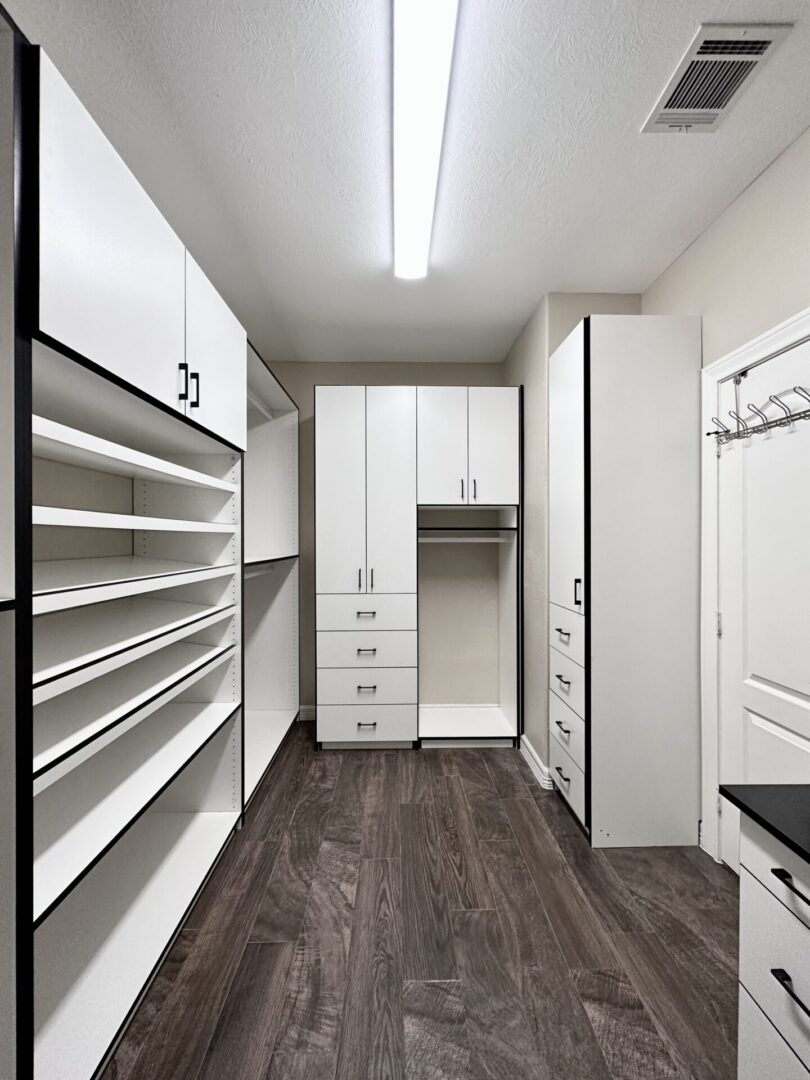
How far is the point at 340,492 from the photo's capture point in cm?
395

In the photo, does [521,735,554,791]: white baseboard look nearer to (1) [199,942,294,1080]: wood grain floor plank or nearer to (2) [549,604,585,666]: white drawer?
(2) [549,604,585,666]: white drawer

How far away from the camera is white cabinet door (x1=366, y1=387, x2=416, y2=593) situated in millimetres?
3957

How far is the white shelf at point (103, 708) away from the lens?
1402 mm

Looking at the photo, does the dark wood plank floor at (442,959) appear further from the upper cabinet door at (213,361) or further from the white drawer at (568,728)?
the upper cabinet door at (213,361)

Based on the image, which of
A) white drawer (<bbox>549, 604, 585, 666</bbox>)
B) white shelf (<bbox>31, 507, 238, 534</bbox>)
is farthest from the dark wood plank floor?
white shelf (<bbox>31, 507, 238, 534</bbox>)

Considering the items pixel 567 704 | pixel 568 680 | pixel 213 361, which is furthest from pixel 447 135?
pixel 567 704

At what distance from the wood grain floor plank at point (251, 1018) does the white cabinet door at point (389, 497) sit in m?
2.26

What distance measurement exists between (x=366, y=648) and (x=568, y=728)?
142 cm

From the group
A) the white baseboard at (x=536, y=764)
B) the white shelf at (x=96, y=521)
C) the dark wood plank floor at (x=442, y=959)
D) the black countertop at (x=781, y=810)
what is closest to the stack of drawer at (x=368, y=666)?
the white baseboard at (x=536, y=764)

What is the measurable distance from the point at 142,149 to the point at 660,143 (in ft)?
5.77

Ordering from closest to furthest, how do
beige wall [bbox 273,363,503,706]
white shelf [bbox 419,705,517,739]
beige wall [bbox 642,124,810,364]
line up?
beige wall [bbox 642,124,810,364] < white shelf [bbox 419,705,517,739] < beige wall [bbox 273,363,503,706]

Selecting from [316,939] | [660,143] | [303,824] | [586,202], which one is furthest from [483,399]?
[316,939]

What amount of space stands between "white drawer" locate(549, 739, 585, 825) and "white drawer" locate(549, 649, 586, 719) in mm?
270

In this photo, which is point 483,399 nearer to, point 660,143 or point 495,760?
point 660,143
